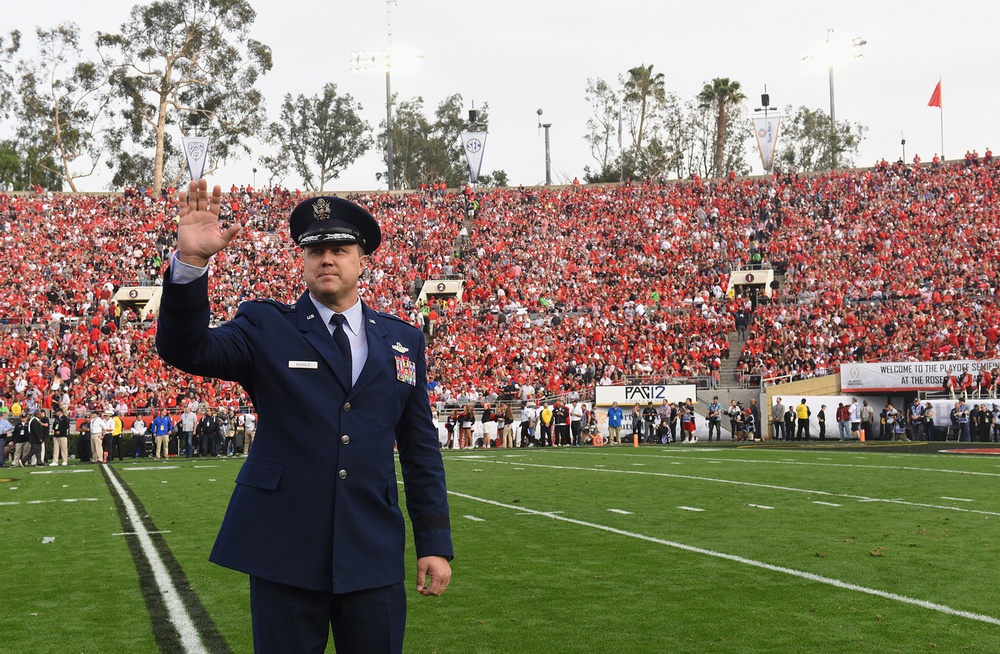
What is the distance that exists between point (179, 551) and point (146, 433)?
2305 centimetres

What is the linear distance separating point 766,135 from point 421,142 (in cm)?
3430

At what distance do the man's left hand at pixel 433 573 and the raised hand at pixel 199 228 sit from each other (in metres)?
1.23

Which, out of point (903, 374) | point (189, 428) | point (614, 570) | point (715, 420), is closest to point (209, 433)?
point (189, 428)

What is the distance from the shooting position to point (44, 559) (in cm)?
1030

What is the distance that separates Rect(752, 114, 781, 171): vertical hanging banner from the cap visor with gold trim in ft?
169

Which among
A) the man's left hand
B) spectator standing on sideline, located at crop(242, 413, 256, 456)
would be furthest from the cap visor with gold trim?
spectator standing on sideline, located at crop(242, 413, 256, 456)

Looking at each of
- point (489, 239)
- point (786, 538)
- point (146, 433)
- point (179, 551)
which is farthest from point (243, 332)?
point (489, 239)

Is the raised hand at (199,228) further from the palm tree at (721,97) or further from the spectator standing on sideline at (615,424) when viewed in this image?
the palm tree at (721,97)

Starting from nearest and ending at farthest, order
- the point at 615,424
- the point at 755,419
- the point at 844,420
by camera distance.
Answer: the point at 844,420 → the point at 615,424 → the point at 755,419

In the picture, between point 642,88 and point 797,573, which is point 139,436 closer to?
point 797,573

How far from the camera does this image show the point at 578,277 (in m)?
45.8

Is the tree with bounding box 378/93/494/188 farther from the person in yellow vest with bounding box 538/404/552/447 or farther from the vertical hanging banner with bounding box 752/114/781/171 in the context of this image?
the person in yellow vest with bounding box 538/404/552/447

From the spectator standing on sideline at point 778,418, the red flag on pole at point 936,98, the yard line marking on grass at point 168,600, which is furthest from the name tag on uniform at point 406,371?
the red flag on pole at point 936,98

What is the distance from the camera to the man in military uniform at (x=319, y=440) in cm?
334
